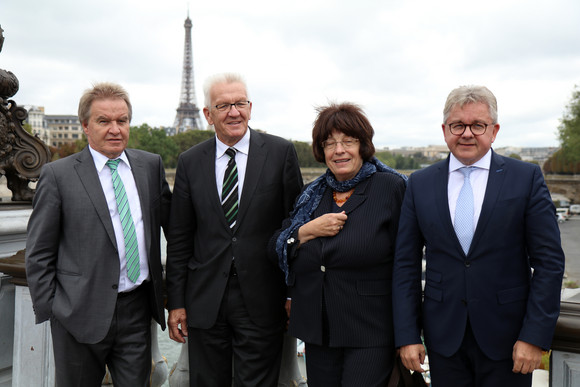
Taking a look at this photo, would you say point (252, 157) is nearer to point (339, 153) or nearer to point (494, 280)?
point (339, 153)

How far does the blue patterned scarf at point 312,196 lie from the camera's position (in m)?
2.18

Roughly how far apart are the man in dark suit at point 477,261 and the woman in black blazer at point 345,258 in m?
0.11

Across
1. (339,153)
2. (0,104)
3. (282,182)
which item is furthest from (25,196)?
(339,153)

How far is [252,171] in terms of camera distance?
239 centimetres

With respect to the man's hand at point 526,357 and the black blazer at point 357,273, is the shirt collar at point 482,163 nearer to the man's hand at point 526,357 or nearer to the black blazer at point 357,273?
the black blazer at point 357,273

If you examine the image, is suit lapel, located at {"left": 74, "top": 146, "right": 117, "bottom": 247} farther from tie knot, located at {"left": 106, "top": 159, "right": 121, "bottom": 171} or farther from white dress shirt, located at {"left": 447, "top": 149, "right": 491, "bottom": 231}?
white dress shirt, located at {"left": 447, "top": 149, "right": 491, "bottom": 231}

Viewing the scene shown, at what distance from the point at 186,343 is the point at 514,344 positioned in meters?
1.49

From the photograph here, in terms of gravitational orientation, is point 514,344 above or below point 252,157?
below

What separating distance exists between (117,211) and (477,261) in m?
1.43

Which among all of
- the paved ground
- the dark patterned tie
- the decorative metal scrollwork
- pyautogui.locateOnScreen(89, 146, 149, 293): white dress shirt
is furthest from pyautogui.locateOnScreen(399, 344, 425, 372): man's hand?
the paved ground

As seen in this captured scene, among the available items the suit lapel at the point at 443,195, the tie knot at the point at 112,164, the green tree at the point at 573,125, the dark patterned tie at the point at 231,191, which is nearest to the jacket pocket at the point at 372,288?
the suit lapel at the point at 443,195

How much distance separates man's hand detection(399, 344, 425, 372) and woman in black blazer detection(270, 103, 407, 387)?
4.2 inches

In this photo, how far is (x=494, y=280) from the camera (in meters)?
1.83

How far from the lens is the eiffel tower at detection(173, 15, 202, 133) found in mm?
69312
